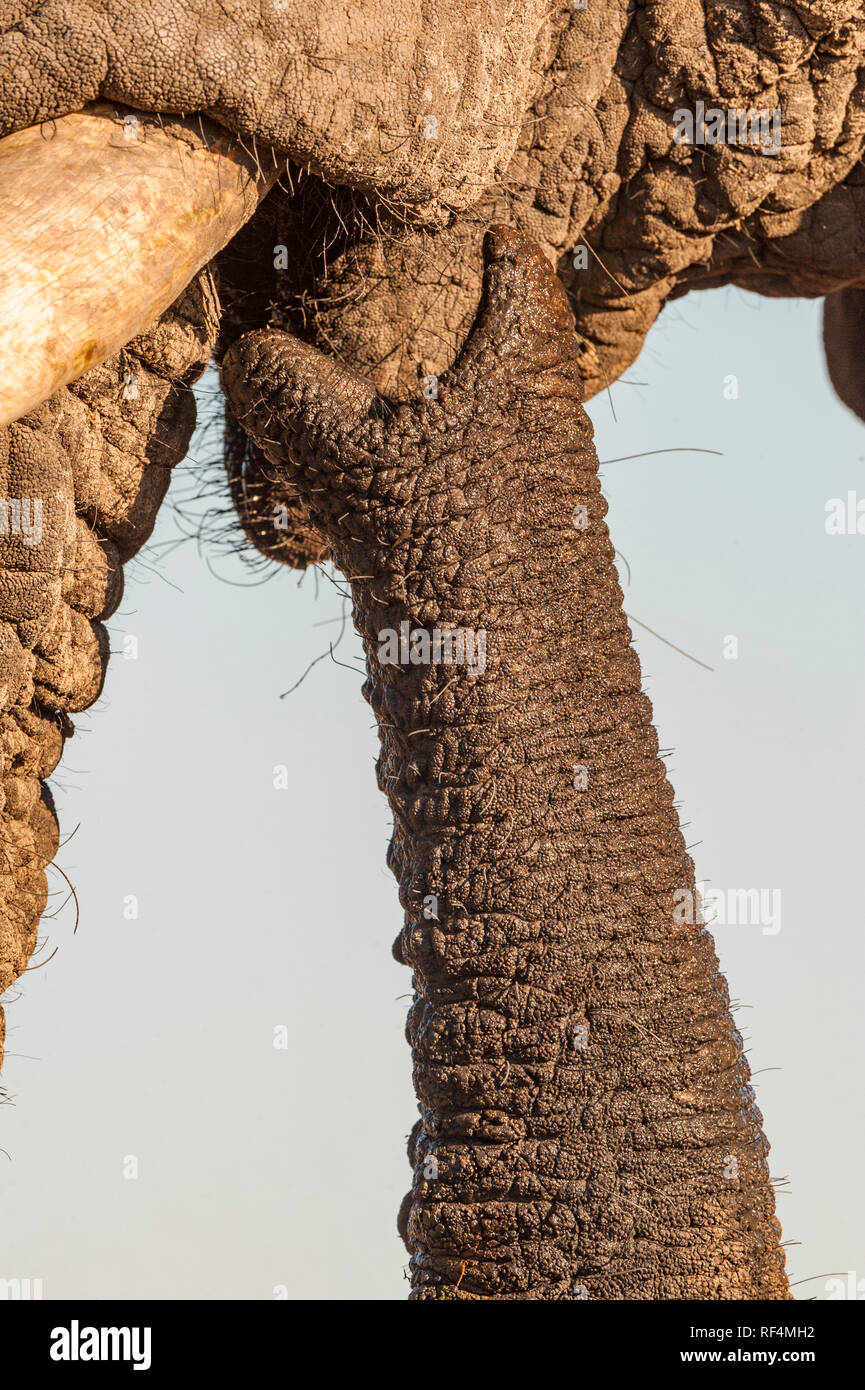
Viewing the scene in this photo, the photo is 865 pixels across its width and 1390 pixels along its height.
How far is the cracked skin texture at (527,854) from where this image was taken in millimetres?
2033

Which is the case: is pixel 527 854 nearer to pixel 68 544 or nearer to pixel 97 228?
pixel 68 544

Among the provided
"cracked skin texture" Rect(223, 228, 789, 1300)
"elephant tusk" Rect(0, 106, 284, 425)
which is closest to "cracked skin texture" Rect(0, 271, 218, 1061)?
"cracked skin texture" Rect(223, 228, 789, 1300)

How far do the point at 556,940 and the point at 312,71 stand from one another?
1.13 meters

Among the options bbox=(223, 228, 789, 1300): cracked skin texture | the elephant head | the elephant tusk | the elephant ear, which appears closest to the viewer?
the elephant tusk

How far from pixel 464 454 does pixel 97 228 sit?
65 cm

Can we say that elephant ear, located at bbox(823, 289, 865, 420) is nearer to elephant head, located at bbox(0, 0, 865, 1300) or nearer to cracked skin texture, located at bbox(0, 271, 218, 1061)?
elephant head, located at bbox(0, 0, 865, 1300)

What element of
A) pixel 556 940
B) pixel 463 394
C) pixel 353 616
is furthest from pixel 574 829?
pixel 463 394

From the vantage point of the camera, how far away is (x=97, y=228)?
1.73 metres

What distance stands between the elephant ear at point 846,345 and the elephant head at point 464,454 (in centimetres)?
87

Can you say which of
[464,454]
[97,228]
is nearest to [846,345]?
[464,454]

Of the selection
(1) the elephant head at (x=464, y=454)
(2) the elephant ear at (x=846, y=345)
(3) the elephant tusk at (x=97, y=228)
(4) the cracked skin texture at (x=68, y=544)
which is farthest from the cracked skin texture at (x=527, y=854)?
(2) the elephant ear at (x=846, y=345)

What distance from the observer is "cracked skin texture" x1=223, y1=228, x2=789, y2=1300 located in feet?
6.67

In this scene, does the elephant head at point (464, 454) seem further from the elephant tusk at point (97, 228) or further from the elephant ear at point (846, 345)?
the elephant ear at point (846, 345)
